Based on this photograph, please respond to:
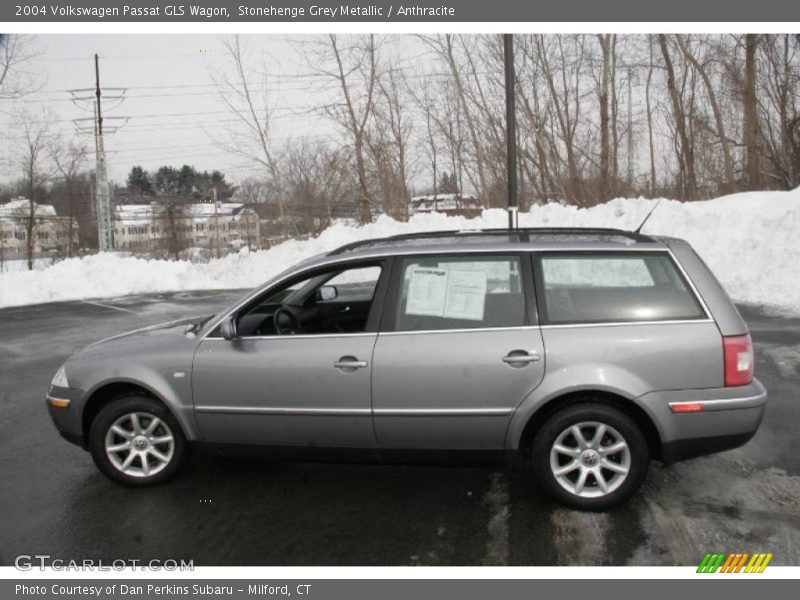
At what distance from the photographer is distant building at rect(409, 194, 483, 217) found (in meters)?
24.6

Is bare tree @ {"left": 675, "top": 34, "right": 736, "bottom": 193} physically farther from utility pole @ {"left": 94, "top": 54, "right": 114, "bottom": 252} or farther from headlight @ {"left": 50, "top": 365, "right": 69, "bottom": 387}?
utility pole @ {"left": 94, "top": 54, "right": 114, "bottom": 252}

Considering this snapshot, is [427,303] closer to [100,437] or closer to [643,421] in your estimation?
[643,421]

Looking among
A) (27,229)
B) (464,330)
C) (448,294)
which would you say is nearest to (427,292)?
(448,294)

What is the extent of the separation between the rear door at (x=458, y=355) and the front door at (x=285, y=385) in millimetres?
135

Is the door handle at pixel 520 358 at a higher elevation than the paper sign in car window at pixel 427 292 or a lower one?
lower

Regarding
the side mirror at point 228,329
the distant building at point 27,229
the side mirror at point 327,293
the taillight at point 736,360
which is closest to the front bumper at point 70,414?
the side mirror at point 228,329

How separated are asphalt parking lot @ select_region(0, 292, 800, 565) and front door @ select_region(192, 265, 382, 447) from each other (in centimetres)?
43

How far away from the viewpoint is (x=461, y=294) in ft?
12.7

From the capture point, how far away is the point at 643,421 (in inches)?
147

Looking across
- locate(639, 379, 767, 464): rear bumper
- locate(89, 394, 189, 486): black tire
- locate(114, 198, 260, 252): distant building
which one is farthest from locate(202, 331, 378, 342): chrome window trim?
locate(114, 198, 260, 252): distant building

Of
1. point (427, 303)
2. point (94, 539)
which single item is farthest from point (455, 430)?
point (94, 539)

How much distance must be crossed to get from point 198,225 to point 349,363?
83.4 ft

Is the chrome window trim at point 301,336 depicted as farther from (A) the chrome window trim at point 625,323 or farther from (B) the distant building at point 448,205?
(B) the distant building at point 448,205

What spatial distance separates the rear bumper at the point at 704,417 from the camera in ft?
11.8
